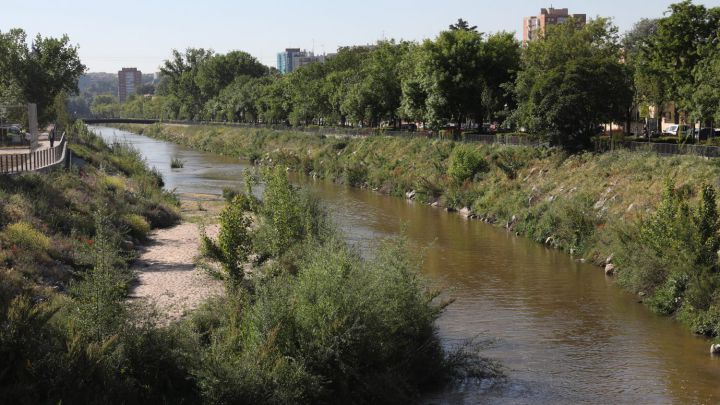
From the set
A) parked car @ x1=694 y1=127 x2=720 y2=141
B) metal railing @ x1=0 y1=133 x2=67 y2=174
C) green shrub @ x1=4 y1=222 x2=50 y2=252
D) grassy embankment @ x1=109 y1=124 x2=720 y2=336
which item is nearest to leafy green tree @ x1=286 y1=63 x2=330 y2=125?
grassy embankment @ x1=109 y1=124 x2=720 y2=336

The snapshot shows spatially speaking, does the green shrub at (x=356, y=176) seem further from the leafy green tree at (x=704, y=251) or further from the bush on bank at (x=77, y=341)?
the leafy green tree at (x=704, y=251)

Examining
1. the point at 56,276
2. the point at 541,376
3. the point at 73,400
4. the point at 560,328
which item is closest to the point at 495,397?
the point at 541,376

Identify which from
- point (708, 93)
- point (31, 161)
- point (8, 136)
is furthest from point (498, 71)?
point (8, 136)

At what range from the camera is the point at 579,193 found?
39.3 metres

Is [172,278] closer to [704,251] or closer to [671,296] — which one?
[671,296]

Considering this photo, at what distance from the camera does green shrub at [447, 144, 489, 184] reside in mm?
50531

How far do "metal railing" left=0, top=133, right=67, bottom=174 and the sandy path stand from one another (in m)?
7.30

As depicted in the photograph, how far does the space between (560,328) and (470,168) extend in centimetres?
2700

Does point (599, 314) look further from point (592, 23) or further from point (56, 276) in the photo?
point (592, 23)

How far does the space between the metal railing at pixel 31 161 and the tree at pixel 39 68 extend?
23.7 m

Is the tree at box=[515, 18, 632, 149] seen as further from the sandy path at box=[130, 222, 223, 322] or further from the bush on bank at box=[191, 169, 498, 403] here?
the bush on bank at box=[191, 169, 498, 403]

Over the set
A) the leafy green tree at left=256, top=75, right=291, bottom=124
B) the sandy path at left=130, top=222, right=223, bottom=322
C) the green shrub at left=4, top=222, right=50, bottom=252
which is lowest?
the sandy path at left=130, top=222, right=223, bottom=322

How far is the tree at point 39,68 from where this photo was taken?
2739 inches

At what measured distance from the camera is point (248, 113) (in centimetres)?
12412
